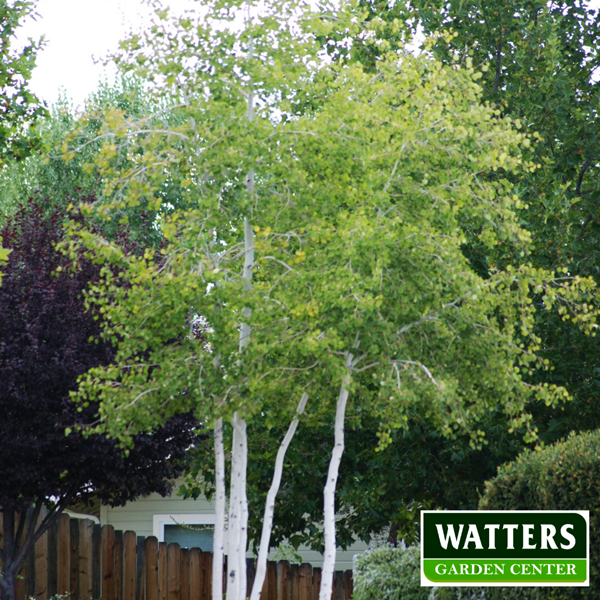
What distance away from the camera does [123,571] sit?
13039mm

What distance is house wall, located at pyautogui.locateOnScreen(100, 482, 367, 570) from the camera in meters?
16.7

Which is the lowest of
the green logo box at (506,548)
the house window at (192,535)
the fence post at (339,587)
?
the fence post at (339,587)

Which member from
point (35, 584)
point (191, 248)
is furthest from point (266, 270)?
point (35, 584)

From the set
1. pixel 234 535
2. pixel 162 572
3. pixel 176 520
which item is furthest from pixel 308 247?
pixel 176 520

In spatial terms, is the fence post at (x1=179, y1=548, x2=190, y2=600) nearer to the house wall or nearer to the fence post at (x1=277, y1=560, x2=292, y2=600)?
the fence post at (x1=277, y1=560, x2=292, y2=600)

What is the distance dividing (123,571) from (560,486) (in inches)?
325

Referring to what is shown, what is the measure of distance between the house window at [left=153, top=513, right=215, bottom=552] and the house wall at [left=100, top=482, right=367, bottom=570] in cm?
6

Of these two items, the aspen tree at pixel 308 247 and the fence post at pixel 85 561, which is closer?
the aspen tree at pixel 308 247

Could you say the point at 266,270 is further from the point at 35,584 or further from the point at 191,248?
the point at 35,584

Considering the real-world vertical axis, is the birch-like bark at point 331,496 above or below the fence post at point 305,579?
above

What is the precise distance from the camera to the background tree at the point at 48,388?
1061 centimetres

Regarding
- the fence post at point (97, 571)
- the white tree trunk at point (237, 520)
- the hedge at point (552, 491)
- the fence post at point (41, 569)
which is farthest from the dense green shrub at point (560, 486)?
the fence post at point (41, 569)

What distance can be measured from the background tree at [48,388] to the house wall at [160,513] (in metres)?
5.29

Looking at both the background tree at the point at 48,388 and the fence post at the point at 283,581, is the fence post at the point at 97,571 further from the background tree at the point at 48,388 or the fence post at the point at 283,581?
the fence post at the point at 283,581
